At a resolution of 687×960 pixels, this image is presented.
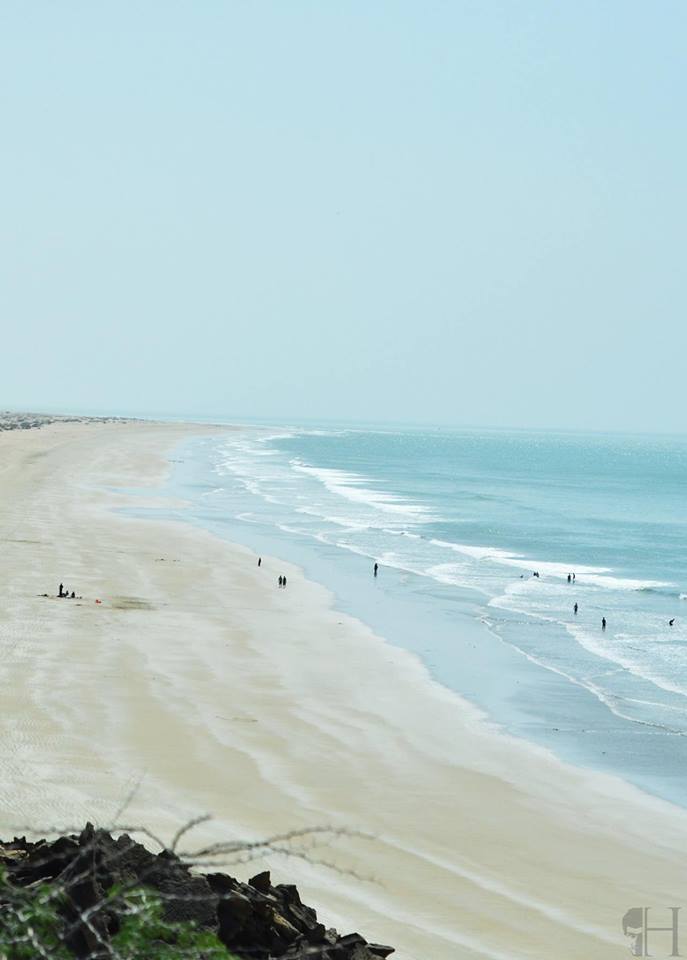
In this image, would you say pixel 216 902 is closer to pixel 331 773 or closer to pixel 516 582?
pixel 331 773

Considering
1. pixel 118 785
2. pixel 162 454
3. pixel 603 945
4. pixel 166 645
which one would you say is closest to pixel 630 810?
pixel 603 945

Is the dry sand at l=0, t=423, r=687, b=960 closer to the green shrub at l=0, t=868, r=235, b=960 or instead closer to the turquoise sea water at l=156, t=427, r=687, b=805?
the turquoise sea water at l=156, t=427, r=687, b=805

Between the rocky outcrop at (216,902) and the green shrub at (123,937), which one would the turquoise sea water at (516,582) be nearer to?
the rocky outcrop at (216,902)

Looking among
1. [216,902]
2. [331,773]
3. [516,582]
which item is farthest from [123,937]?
[516,582]

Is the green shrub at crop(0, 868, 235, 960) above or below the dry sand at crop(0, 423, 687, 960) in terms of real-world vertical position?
above

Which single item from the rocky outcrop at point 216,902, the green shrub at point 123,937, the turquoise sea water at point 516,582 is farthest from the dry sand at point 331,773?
the green shrub at point 123,937

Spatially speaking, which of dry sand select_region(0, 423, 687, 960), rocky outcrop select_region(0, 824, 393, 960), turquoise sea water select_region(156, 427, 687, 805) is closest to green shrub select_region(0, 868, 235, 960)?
rocky outcrop select_region(0, 824, 393, 960)
